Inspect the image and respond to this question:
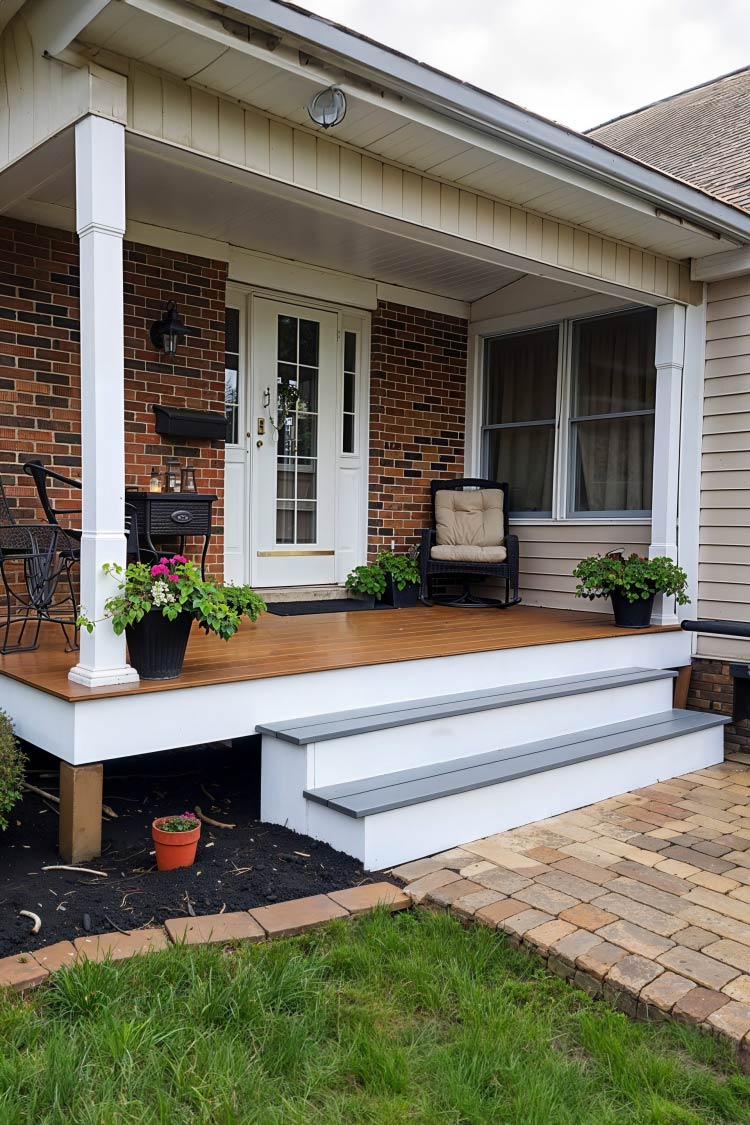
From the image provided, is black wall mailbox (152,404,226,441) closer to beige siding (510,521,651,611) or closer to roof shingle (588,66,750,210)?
beige siding (510,521,651,611)

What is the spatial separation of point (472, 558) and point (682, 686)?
5.13ft

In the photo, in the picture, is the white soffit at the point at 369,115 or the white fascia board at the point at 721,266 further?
the white fascia board at the point at 721,266

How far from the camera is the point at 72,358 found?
Result: 15.2 feet

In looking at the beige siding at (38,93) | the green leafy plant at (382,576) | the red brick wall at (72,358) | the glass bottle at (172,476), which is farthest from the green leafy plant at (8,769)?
the green leafy plant at (382,576)

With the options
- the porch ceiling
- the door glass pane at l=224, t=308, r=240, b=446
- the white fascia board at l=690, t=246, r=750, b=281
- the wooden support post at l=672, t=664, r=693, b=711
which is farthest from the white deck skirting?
the white fascia board at l=690, t=246, r=750, b=281

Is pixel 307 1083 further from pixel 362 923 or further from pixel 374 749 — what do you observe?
pixel 374 749

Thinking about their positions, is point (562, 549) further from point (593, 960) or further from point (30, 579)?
point (593, 960)

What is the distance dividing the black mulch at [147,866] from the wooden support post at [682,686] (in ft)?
8.78

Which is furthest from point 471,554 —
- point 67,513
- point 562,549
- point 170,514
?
point 67,513

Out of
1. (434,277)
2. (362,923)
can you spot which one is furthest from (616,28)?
(362,923)

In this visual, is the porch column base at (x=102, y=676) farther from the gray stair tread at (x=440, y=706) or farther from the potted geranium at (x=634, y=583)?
the potted geranium at (x=634, y=583)

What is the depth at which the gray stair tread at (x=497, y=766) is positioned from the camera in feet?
10.0

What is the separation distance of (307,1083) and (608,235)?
167 inches

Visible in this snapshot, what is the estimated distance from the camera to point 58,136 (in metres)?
3.13
